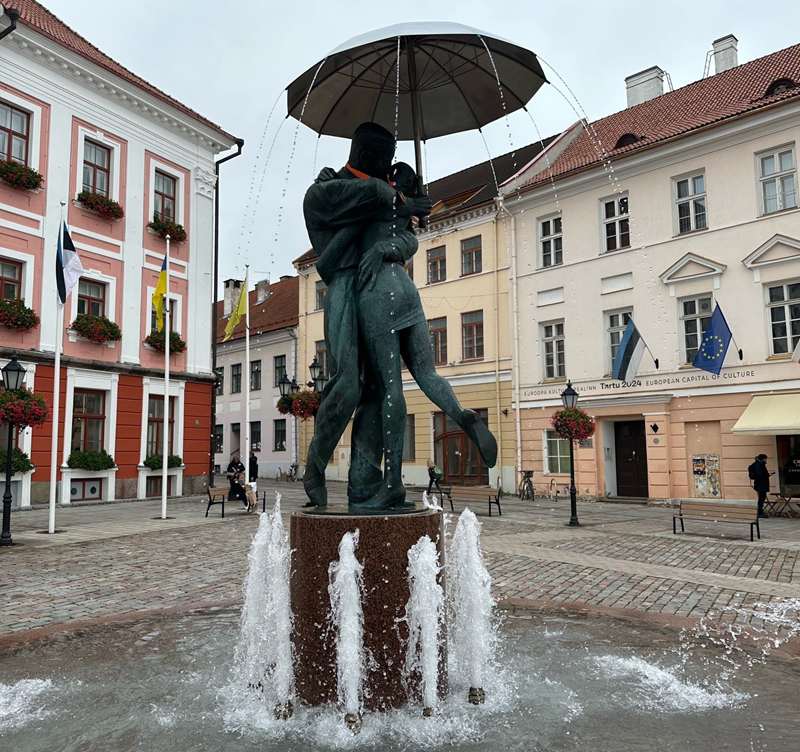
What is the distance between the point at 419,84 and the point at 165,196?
20528 millimetres

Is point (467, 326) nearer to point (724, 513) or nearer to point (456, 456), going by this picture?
point (456, 456)

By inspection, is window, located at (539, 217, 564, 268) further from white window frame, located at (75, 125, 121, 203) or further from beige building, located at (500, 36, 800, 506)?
white window frame, located at (75, 125, 121, 203)

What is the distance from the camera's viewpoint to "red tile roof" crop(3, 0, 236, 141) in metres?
20.0

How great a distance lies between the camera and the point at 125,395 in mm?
21344

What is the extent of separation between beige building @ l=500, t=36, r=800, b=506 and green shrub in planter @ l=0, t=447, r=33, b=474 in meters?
15.5

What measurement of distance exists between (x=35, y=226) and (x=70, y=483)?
7.42 meters

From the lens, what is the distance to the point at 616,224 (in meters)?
22.3

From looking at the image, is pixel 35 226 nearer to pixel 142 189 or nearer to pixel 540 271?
pixel 142 189

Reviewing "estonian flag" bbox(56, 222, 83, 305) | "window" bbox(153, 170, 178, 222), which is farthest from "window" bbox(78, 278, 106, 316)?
"estonian flag" bbox(56, 222, 83, 305)

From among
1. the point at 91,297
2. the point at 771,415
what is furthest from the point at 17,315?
the point at 771,415

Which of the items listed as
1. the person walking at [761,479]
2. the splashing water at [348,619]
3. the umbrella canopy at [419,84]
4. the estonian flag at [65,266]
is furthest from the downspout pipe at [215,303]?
the splashing water at [348,619]

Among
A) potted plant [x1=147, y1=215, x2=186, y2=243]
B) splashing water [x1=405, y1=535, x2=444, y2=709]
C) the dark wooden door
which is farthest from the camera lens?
potted plant [x1=147, y1=215, x2=186, y2=243]

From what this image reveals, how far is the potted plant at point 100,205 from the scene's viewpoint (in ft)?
67.1

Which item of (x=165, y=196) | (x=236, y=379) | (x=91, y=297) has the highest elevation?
(x=165, y=196)
